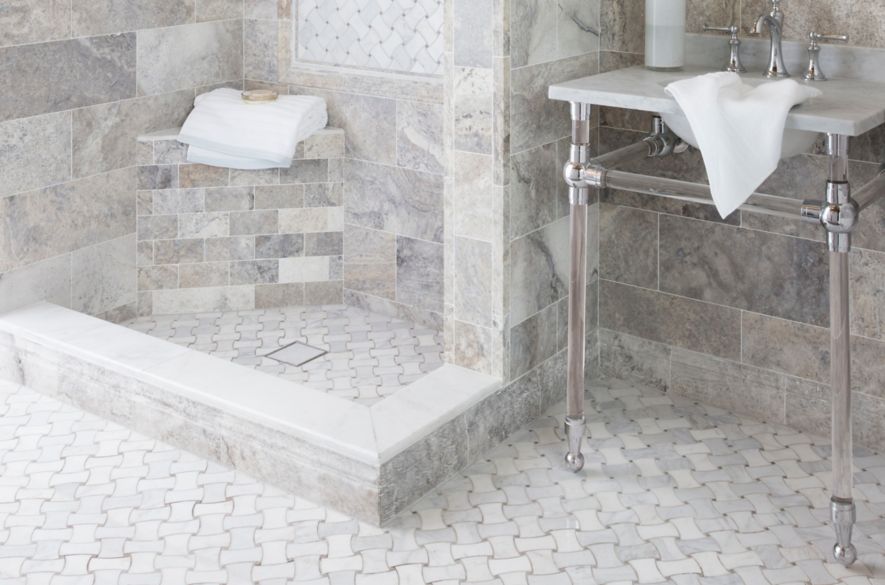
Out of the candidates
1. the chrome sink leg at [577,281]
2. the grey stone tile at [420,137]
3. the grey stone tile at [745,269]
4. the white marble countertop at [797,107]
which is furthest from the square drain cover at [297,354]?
the white marble countertop at [797,107]

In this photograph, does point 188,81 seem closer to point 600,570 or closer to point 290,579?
point 290,579

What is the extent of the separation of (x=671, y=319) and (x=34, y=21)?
2.10m

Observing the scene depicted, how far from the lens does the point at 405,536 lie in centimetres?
247

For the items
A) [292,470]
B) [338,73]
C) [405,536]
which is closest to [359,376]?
[292,470]

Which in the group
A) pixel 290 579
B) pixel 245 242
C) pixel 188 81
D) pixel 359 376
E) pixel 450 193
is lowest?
pixel 290 579

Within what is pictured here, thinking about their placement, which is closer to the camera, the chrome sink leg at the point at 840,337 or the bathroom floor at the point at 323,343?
the chrome sink leg at the point at 840,337

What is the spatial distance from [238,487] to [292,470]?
0.16 metres

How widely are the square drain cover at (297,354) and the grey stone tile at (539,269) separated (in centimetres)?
79

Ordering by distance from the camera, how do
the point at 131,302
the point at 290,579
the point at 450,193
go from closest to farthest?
the point at 290,579
the point at 450,193
the point at 131,302

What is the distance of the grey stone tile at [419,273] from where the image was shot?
3592mm

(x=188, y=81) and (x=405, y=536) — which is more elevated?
(x=188, y=81)

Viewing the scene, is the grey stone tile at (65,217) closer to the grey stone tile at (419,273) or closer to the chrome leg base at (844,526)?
the grey stone tile at (419,273)

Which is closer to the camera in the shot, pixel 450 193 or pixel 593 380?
pixel 450 193

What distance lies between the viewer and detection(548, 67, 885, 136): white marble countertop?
7.17 feet
